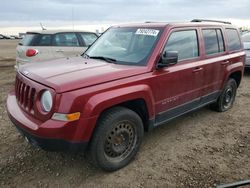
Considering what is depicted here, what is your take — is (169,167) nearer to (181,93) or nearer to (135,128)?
(135,128)

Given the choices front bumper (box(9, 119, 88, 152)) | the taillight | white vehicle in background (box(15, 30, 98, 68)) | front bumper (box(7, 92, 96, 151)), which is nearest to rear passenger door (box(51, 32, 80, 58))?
white vehicle in background (box(15, 30, 98, 68))

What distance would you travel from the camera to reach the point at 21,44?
8508 millimetres

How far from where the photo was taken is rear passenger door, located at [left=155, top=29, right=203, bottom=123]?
392 centimetres

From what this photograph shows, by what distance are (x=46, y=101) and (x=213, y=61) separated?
3077 millimetres

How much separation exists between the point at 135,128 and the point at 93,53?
1.50m

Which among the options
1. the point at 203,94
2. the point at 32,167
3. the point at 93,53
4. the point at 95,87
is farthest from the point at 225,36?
the point at 32,167

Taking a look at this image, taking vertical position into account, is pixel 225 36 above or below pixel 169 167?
above

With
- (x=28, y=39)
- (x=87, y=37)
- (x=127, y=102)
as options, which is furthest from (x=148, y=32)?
(x=28, y=39)

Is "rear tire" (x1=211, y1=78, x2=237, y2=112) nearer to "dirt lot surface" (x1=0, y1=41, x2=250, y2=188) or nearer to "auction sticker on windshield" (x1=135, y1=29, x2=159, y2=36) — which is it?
"dirt lot surface" (x1=0, y1=41, x2=250, y2=188)

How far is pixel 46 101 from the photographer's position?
306 cm

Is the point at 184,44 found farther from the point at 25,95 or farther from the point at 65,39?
the point at 65,39

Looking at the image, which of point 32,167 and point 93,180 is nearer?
point 93,180

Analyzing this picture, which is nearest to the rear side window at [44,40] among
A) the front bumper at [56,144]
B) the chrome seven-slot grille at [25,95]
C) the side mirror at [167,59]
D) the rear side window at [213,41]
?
the chrome seven-slot grille at [25,95]

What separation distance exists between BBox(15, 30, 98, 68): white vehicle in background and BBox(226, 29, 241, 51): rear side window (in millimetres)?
4149
